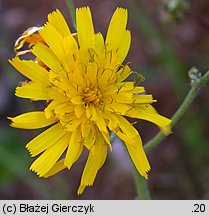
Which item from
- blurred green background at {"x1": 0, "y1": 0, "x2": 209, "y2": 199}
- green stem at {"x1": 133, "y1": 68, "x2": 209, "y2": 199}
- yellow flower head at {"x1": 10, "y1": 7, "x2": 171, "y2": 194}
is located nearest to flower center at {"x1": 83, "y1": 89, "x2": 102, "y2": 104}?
yellow flower head at {"x1": 10, "y1": 7, "x2": 171, "y2": 194}

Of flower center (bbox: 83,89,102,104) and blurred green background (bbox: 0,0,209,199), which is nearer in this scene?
flower center (bbox: 83,89,102,104)

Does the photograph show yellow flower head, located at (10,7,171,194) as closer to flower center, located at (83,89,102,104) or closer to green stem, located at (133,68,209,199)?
flower center, located at (83,89,102,104)

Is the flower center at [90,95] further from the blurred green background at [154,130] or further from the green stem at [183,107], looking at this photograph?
the blurred green background at [154,130]

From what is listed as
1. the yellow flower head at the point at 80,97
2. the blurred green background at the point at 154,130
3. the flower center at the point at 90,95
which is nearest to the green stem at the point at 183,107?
the yellow flower head at the point at 80,97

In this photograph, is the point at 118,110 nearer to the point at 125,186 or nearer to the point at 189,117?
the point at 189,117
